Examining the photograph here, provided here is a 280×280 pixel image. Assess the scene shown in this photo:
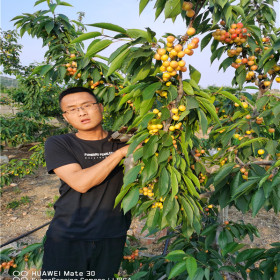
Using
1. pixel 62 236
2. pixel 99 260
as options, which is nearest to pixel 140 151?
pixel 62 236

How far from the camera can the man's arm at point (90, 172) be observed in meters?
1.47

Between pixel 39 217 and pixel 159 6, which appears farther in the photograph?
pixel 39 217

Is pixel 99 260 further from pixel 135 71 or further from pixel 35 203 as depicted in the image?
pixel 35 203

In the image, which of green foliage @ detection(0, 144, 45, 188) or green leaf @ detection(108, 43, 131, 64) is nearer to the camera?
green leaf @ detection(108, 43, 131, 64)

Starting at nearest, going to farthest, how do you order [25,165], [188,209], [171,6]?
[171,6], [188,209], [25,165]

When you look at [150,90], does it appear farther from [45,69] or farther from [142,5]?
[45,69]

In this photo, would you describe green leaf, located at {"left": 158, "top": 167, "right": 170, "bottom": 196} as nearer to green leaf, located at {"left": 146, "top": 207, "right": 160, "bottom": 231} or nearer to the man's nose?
green leaf, located at {"left": 146, "top": 207, "right": 160, "bottom": 231}

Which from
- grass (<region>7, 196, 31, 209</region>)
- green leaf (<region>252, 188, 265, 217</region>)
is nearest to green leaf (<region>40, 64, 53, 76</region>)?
green leaf (<region>252, 188, 265, 217</region>)

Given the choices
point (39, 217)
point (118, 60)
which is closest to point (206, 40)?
point (118, 60)

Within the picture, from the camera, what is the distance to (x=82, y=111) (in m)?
1.75

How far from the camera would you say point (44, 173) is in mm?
7457

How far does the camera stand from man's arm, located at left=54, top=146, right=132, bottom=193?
4.83 feet

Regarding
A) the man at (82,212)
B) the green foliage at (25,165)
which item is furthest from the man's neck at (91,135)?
the green foliage at (25,165)

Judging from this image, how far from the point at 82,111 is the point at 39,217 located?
4.01m
